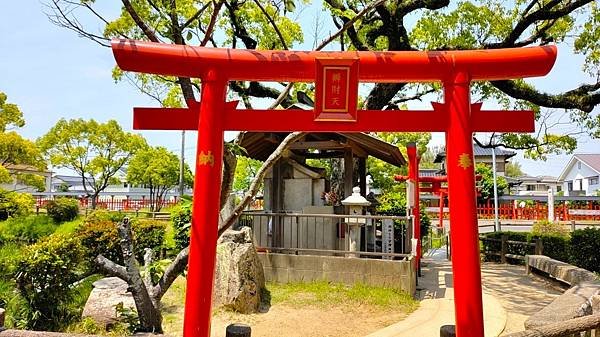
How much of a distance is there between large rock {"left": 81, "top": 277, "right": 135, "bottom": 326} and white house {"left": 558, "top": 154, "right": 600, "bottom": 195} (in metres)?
53.1

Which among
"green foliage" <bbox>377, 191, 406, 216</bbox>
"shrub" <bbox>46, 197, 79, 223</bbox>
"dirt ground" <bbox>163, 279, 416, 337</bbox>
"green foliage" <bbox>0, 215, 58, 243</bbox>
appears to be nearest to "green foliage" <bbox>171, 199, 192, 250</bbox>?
"dirt ground" <bbox>163, 279, 416, 337</bbox>

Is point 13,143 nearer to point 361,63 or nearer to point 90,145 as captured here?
point 90,145

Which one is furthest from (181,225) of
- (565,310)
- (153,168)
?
(153,168)

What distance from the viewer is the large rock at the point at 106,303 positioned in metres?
6.18

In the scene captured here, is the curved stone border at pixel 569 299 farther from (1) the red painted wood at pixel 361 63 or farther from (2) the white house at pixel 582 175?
(2) the white house at pixel 582 175

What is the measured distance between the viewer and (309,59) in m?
4.51

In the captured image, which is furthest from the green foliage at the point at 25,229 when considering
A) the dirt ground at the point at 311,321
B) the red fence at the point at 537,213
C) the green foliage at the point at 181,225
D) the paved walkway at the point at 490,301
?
the red fence at the point at 537,213

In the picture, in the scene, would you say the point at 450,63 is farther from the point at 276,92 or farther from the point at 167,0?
the point at 276,92

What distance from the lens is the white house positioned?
48875mm

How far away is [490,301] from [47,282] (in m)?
7.73

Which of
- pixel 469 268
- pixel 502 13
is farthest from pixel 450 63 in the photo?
pixel 502 13

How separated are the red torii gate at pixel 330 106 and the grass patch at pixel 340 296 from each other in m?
3.66

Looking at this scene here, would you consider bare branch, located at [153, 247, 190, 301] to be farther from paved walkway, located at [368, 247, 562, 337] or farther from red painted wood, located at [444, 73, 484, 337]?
red painted wood, located at [444, 73, 484, 337]

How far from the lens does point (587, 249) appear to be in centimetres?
1071
